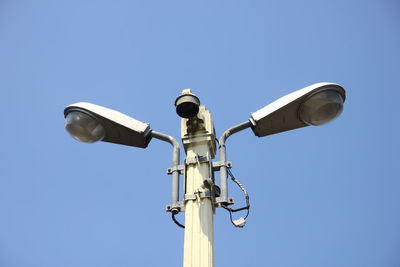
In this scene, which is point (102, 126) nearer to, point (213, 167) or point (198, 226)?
Result: point (213, 167)

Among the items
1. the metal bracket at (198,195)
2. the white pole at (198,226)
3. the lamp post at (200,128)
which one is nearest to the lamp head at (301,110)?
the lamp post at (200,128)

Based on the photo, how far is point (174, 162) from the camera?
12.1 ft

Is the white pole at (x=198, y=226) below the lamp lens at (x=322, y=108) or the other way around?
below

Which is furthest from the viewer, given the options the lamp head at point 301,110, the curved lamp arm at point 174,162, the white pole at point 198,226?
the lamp head at point 301,110

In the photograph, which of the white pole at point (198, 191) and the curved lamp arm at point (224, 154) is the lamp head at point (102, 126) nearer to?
the white pole at point (198, 191)

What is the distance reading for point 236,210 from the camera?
3.56m

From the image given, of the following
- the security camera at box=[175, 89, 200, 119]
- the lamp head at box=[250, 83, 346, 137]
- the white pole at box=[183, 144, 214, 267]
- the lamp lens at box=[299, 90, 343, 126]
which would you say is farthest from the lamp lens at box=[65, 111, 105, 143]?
A: the lamp lens at box=[299, 90, 343, 126]

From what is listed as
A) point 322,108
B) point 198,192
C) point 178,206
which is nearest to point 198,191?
point 198,192

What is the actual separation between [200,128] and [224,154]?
0.94 ft

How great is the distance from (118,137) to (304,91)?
1440 mm

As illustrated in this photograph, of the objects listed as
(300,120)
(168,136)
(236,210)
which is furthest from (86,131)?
(300,120)

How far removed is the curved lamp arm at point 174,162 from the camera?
350 centimetres

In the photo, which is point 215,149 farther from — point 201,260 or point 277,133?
point 201,260

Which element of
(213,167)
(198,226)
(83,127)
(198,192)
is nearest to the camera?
(198,226)
